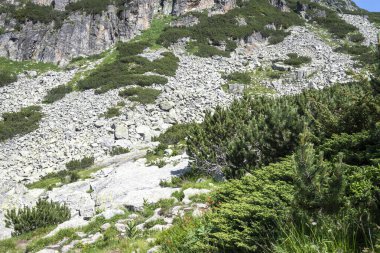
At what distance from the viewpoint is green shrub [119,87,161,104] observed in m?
27.2

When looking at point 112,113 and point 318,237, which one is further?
point 112,113

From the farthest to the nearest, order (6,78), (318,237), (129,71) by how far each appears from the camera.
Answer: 1. (6,78)
2. (129,71)
3. (318,237)

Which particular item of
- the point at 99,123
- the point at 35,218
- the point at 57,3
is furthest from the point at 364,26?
the point at 35,218

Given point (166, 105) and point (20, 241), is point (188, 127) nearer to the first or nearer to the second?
point (166, 105)

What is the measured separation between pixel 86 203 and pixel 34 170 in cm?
916

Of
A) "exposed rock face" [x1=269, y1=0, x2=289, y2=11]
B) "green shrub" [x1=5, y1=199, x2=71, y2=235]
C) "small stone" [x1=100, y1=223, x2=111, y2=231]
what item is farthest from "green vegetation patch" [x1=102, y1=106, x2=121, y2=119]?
"exposed rock face" [x1=269, y1=0, x2=289, y2=11]

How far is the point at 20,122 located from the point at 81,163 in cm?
937

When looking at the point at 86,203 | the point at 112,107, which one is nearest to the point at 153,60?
the point at 112,107

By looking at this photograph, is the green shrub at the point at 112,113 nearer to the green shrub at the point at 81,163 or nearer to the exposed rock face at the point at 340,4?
the green shrub at the point at 81,163

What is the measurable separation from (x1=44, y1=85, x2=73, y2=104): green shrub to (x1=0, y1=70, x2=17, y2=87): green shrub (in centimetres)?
564

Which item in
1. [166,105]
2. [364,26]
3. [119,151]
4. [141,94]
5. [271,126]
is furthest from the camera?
[364,26]

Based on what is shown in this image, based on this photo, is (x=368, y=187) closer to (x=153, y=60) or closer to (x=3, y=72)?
(x=153, y=60)

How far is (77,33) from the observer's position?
41719mm

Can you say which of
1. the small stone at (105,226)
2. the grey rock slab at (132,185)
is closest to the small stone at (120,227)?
the small stone at (105,226)
